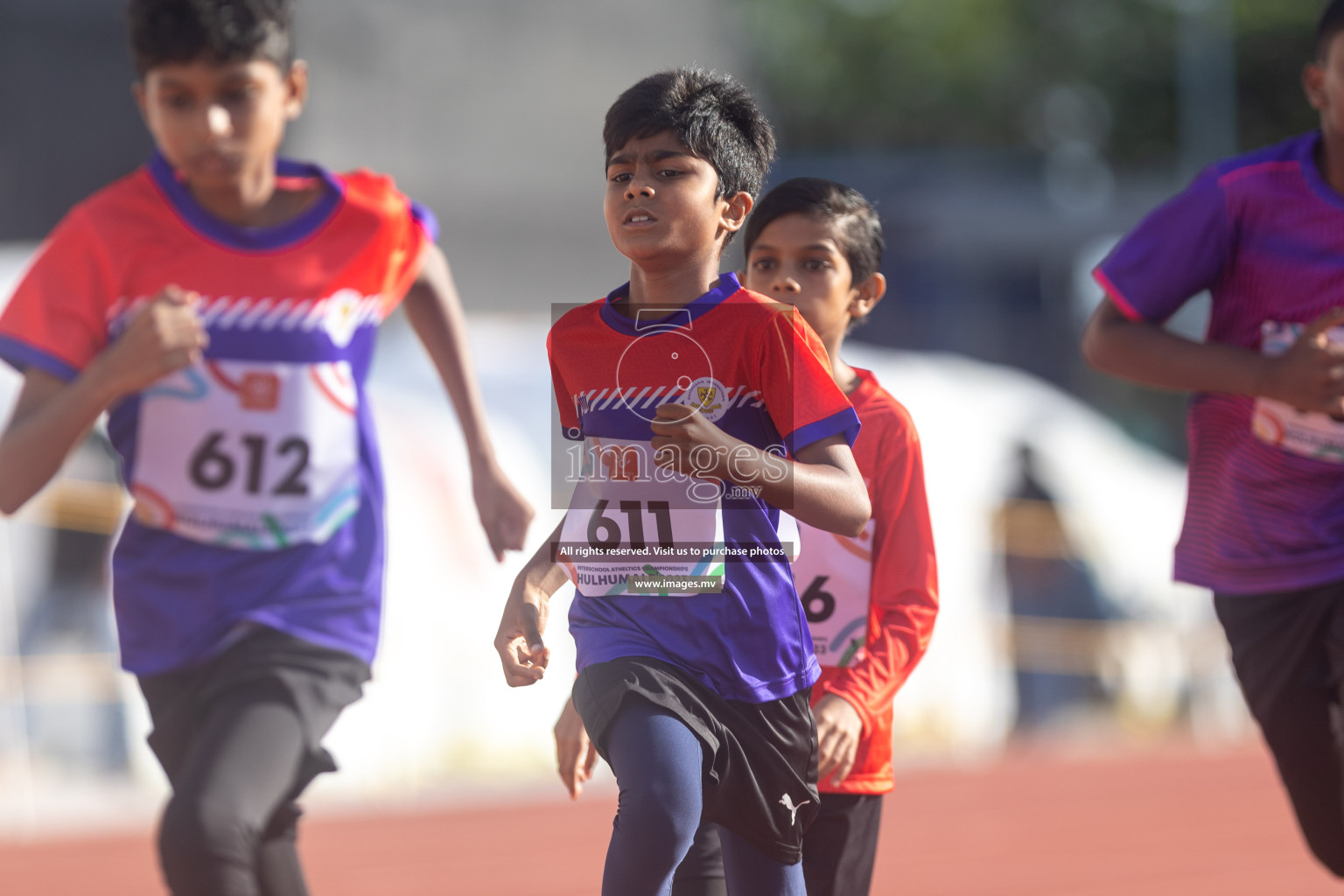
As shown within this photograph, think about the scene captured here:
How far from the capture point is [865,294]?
2.91 m

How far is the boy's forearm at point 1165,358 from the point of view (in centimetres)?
291

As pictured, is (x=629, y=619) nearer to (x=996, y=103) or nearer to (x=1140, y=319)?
(x=1140, y=319)

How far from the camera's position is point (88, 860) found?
7.70 m

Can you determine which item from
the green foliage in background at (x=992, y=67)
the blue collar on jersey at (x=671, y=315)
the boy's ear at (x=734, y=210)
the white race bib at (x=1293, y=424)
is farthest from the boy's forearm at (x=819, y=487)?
the green foliage in background at (x=992, y=67)

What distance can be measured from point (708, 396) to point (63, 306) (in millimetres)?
1166

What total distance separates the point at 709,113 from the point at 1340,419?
56.8 inches

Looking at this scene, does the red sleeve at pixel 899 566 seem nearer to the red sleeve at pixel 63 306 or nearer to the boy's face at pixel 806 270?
the boy's face at pixel 806 270

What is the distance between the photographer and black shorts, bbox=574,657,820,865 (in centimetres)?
226

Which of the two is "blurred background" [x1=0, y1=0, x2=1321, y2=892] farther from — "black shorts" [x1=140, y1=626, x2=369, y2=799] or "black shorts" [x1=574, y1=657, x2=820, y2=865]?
"black shorts" [x1=574, y1=657, x2=820, y2=865]

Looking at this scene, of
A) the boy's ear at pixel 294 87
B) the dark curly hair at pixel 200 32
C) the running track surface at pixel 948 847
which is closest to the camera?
the dark curly hair at pixel 200 32

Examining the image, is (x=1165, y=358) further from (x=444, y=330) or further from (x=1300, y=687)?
(x=444, y=330)

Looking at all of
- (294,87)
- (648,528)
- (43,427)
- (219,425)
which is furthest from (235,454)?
(648,528)

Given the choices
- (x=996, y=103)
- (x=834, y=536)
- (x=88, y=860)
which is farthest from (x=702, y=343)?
(x=996, y=103)

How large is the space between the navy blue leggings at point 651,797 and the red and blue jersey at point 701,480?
0.11 meters
